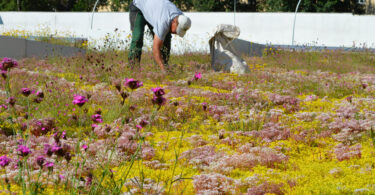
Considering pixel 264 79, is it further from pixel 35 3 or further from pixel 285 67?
pixel 35 3

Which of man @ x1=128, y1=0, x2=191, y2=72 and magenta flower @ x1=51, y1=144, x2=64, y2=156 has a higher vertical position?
man @ x1=128, y1=0, x2=191, y2=72

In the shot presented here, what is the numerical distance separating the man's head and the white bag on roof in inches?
117

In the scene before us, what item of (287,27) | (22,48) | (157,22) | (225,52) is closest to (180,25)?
(157,22)

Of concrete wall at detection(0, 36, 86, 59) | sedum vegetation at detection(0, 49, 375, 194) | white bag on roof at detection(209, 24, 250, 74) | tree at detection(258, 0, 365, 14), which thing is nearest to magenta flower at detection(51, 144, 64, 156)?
sedum vegetation at detection(0, 49, 375, 194)

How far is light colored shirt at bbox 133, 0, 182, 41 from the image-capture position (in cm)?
815

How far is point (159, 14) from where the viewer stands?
830cm

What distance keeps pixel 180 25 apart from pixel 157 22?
0.52 meters

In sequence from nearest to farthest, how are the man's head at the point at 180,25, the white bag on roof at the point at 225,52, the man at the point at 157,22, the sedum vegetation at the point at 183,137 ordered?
the sedum vegetation at the point at 183,137 < the man's head at the point at 180,25 < the man at the point at 157,22 < the white bag on roof at the point at 225,52

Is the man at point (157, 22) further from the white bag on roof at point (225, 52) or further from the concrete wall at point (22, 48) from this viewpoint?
the concrete wall at point (22, 48)

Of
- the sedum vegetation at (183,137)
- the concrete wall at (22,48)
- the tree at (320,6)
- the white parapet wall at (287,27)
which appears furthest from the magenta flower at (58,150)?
the tree at (320,6)

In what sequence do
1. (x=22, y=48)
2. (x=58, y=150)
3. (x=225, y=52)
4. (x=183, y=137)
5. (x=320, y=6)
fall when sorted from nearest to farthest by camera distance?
(x=58, y=150), (x=183, y=137), (x=225, y=52), (x=22, y=48), (x=320, y=6)

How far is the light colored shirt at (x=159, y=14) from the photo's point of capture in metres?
8.15

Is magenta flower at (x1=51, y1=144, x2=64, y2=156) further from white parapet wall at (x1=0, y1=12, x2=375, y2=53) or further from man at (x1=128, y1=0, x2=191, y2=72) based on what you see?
white parapet wall at (x1=0, y1=12, x2=375, y2=53)

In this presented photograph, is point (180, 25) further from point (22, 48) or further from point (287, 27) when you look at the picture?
point (287, 27)
